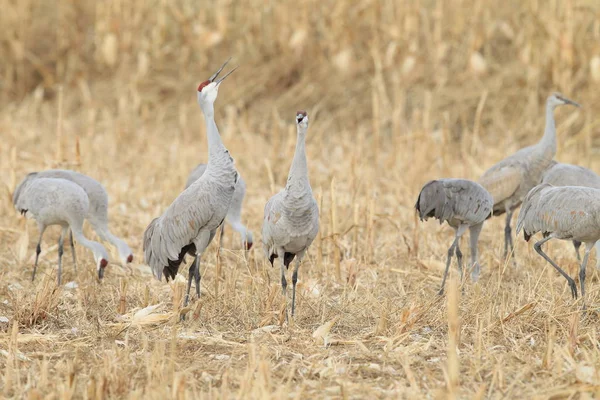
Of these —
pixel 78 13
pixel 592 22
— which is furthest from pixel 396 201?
pixel 78 13

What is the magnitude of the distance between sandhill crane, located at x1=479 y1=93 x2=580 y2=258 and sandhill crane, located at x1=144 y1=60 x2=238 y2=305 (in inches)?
90.5

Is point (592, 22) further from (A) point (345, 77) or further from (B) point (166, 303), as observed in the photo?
(B) point (166, 303)

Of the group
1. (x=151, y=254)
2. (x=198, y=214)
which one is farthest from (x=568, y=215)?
(x=151, y=254)

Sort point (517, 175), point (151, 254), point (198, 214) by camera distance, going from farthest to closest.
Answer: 1. point (517, 175)
2. point (151, 254)
3. point (198, 214)

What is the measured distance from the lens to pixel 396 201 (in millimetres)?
7398

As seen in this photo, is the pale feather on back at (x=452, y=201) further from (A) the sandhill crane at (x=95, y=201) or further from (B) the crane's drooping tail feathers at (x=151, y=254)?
(A) the sandhill crane at (x=95, y=201)

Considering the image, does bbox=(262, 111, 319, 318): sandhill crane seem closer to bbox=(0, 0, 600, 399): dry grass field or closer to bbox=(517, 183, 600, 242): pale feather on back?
bbox=(0, 0, 600, 399): dry grass field

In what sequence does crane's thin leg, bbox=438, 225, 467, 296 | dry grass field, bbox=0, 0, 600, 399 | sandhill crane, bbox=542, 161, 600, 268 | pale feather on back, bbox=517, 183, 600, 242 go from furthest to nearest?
sandhill crane, bbox=542, 161, 600, 268 → crane's thin leg, bbox=438, 225, 467, 296 → pale feather on back, bbox=517, 183, 600, 242 → dry grass field, bbox=0, 0, 600, 399

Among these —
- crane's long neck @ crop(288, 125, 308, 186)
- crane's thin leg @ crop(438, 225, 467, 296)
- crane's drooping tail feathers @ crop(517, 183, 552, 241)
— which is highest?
crane's long neck @ crop(288, 125, 308, 186)

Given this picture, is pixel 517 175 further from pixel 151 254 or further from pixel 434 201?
pixel 151 254

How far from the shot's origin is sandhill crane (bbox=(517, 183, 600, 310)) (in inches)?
191

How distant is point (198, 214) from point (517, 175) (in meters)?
2.61

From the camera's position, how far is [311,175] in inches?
326

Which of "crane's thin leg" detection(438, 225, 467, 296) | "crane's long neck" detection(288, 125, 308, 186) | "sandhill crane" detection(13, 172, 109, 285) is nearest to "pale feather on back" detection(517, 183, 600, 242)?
"crane's thin leg" detection(438, 225, 467, 296)
